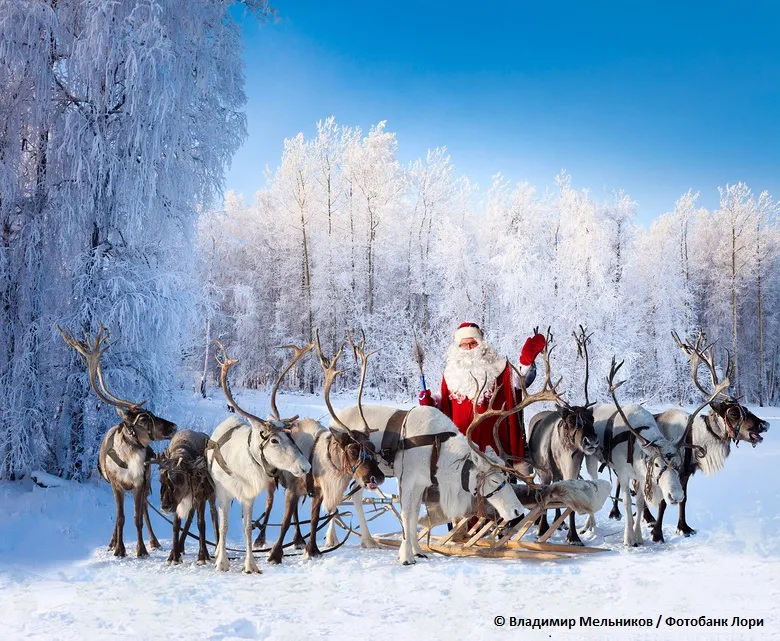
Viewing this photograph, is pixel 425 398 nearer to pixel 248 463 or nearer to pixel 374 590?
pixel 248 463

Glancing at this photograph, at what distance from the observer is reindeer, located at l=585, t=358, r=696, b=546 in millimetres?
5039

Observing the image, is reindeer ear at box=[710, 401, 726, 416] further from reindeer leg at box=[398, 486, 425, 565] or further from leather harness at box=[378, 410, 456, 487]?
reindeer leg at box=[398, 486, 425, 565]

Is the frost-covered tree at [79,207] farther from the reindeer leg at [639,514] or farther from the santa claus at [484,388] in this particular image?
the reindeer leg at [639,514]

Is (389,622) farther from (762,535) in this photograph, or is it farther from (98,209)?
(98,209)

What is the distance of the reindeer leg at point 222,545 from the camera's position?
461 centimetres

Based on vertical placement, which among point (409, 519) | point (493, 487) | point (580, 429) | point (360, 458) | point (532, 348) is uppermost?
point (532, 348)

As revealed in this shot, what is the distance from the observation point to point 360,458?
452 cm

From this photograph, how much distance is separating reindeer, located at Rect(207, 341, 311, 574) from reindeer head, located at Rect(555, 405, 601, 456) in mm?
2297

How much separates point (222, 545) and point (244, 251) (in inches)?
775

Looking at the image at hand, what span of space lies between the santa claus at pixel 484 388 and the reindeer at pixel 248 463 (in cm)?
177

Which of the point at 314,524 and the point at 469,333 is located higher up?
the point at 469,333

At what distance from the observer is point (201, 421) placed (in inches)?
339

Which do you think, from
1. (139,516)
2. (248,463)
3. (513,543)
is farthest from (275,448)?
(513,543)

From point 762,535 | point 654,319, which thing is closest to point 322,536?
point 762,535
